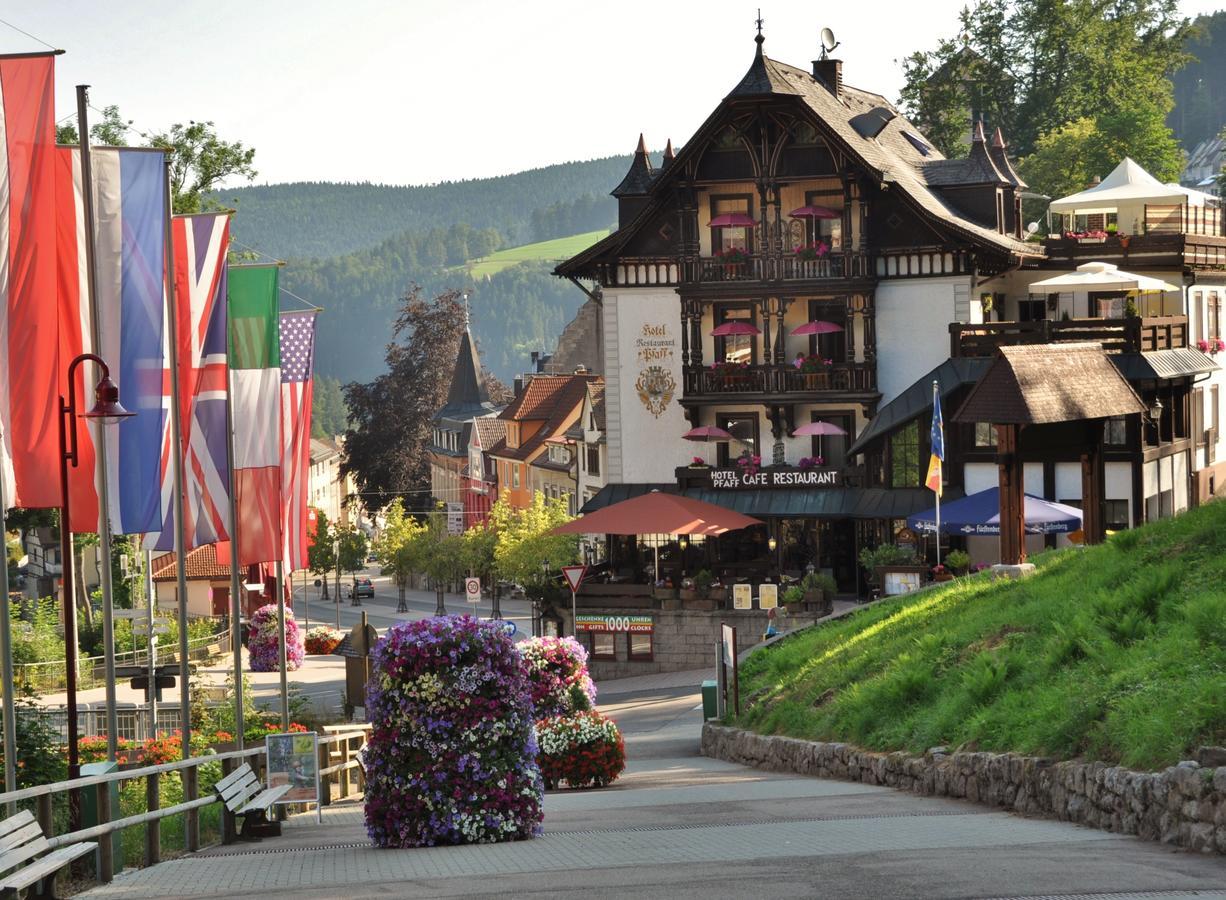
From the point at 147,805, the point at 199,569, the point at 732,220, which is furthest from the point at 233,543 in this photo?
the point at 199,569

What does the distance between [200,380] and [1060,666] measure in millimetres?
11011

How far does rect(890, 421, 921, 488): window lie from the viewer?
1853 inches

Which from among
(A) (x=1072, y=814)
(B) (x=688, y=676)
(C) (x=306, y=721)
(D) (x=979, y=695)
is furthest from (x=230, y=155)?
(A) (x=1072, y=814)

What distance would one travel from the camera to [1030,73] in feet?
267

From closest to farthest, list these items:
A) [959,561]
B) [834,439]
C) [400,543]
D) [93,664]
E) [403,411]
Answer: [959,561]
[93,664]
[834,439]
[400,543]
[403,411]

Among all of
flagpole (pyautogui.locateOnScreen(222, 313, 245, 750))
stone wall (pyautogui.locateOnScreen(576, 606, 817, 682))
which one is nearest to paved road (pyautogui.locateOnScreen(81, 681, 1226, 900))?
flagpole (pyautogui.locateOnScreen(222, 313, 245, 750))

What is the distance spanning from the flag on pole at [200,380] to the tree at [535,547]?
35285 millimetres

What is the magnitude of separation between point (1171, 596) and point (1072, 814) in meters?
4.05

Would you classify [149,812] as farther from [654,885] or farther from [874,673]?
[874,673]

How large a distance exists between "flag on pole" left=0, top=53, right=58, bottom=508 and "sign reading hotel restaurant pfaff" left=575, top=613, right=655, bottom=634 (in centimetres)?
2873

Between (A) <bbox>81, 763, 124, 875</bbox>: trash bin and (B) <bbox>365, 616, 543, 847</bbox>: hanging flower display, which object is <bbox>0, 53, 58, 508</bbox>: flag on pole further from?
(B) <bbox>365, 616, 543, 847</bbox>: hanging flower display

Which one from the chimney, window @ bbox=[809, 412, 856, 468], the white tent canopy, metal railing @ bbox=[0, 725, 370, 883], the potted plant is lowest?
metal railing @ bbox=[0, 725, 370, 883]

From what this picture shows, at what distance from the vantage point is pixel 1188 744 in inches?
532

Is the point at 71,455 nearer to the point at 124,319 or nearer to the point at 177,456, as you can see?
the point at 124,319
